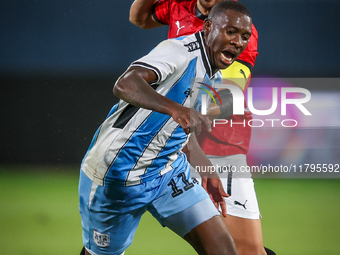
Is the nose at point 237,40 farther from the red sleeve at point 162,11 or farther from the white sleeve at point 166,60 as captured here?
the red sleeve at point 162,11

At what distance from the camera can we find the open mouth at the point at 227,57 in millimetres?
1454

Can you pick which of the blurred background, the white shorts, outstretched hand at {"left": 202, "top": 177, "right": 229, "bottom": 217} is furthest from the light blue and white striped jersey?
the blurred background

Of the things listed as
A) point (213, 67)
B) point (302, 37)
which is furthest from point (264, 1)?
point (213, 67)

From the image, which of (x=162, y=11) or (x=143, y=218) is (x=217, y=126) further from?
(x=143, y=218)

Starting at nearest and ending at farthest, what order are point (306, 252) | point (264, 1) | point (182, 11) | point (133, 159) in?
point (133, 159) → point (182, 11) → point (306, 252) → point (264, 1)

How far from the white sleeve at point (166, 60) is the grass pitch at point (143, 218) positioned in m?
1.57

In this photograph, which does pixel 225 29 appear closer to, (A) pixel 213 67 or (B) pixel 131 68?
(A) pixel 213 67

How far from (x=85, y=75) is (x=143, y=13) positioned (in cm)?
202

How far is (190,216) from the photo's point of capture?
154 centimetres

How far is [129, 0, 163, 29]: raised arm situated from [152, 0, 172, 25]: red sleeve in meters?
0.03

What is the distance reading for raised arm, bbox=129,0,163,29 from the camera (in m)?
2.37

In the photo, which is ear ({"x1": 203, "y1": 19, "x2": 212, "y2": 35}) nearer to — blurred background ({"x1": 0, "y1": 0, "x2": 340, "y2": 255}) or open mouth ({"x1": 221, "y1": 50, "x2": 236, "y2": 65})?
open mouth ({"x1": 221, "y1": 50, "x2": 236, "y2": 65})

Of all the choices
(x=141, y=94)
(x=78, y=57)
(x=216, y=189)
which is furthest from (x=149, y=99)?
(x=78, y=57)

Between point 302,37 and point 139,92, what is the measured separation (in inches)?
135
